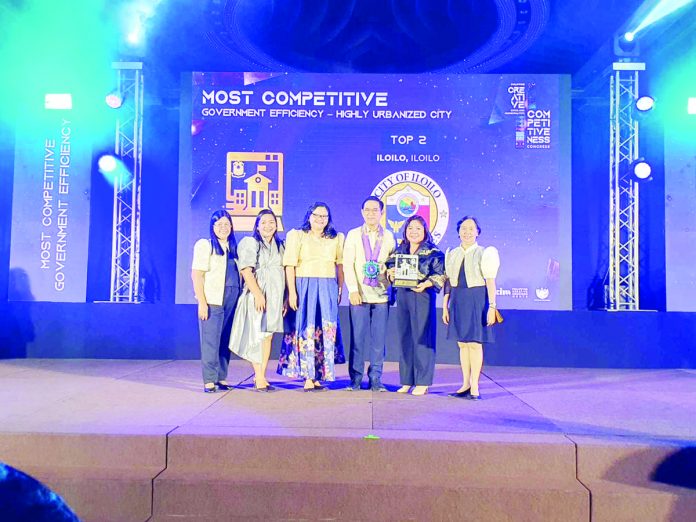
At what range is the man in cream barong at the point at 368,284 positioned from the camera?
3701 millimetres

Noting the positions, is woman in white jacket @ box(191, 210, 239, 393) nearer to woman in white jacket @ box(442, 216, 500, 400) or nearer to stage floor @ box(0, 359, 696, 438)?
stage floor @ box(0, 359, 696, 438)

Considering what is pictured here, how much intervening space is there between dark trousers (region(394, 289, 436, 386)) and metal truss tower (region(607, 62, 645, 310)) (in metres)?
2.65

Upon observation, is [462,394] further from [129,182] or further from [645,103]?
[129,182]

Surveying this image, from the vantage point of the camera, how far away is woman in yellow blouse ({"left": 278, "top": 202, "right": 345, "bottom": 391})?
3686mm

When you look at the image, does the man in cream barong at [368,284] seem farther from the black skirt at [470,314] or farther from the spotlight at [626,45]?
the spotlight at [626,45]

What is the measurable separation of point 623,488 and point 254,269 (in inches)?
97.0

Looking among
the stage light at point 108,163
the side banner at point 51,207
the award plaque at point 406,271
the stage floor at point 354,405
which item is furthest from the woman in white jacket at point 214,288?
the side banner at point 51,207

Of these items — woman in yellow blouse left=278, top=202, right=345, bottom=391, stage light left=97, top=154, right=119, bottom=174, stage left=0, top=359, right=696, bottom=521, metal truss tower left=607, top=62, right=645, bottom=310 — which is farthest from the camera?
stage light left=97, top=154, right=119, bottom=174

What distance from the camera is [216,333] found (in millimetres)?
3676

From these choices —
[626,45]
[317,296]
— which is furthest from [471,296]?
[626,45]

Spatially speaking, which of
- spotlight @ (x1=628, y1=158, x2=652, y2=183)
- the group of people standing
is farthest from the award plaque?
spotlight @ (x1=628, y1=158, x2=652, y2=183)

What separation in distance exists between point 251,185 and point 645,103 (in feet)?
12.9

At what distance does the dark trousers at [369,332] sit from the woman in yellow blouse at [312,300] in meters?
0.13

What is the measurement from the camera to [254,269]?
3709 mm
